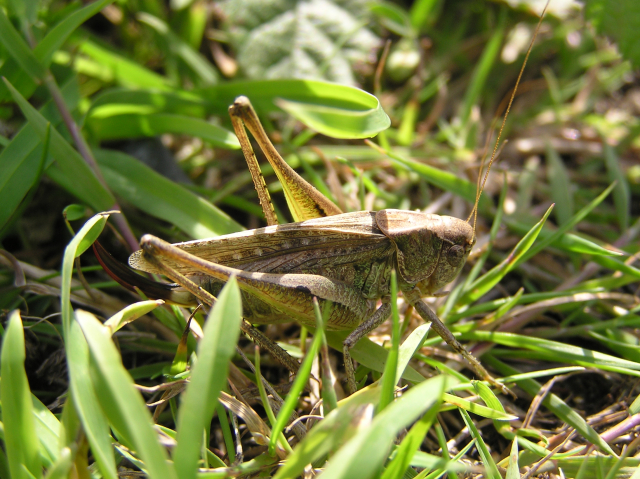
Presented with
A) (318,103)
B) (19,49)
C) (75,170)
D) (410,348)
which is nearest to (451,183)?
(318,103)

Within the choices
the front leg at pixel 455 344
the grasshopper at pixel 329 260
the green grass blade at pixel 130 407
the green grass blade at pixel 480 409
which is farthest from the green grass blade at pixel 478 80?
the green grass blade at pixel 130 407

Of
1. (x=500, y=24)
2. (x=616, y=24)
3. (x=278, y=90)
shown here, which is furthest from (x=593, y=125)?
(x=278, y=90)

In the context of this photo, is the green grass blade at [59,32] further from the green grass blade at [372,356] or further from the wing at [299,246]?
the green grass blade at [372,356]

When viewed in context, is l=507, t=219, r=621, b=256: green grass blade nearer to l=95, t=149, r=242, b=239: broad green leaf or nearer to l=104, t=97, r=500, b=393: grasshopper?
l=104, t=97, r=500, b=393: grasshopper

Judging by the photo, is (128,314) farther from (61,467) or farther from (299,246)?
(299,246)

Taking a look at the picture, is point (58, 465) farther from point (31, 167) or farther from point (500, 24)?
point (500, 24)

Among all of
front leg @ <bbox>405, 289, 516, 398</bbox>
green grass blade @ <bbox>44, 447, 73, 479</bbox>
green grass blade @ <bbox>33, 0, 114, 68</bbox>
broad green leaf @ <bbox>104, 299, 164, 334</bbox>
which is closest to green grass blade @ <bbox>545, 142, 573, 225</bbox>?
front leg @ <bbox>405, 289, 516, 398</bbox>
